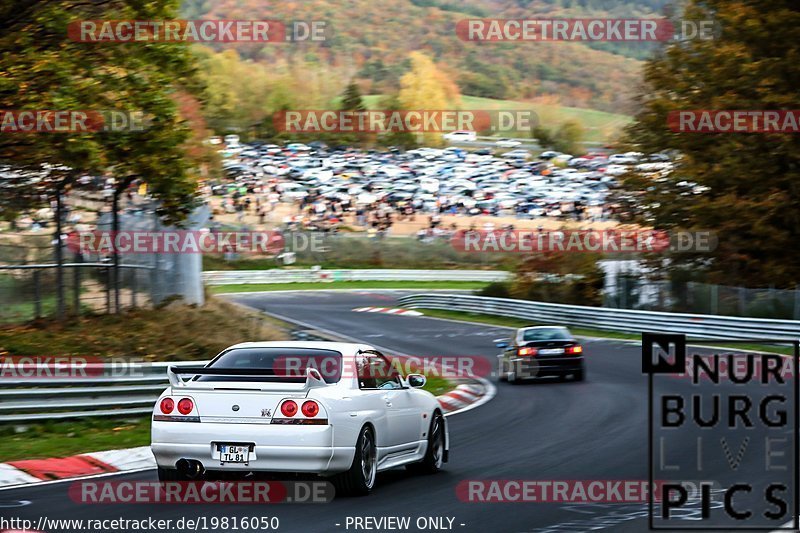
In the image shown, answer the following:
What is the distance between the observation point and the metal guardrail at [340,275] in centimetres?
6419

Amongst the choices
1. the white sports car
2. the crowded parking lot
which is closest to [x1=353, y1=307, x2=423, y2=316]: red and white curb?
the crowded parking lot

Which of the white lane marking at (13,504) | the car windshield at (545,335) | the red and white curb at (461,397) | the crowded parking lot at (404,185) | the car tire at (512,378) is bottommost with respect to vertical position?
the car tire at (512,378)

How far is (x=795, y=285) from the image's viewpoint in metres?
36.5

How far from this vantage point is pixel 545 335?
80.4 feet

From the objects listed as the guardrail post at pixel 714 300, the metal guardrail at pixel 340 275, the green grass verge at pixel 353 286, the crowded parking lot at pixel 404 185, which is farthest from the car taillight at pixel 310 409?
the crowded parking lot at pixel 404 185

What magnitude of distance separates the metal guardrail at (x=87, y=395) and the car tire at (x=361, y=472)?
5817mm

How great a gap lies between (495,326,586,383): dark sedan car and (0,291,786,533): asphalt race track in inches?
13.2

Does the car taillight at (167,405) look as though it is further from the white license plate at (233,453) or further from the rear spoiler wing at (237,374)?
the white license plate at (233,453)

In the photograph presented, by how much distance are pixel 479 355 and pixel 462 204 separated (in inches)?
2029

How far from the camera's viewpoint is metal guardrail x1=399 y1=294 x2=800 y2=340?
3058 cm

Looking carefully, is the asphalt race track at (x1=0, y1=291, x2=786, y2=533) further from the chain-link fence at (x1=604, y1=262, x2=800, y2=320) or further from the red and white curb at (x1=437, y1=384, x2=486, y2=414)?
the chain-link fence at (x1=604, y1=262, x2=800, y2=320)

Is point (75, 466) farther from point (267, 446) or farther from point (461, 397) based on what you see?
point (461, 397)

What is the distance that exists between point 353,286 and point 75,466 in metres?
54.4

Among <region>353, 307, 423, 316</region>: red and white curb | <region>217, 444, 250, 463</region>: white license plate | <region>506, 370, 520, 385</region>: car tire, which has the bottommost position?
<region>353, 307, 423, 316</region>: red and white curb
